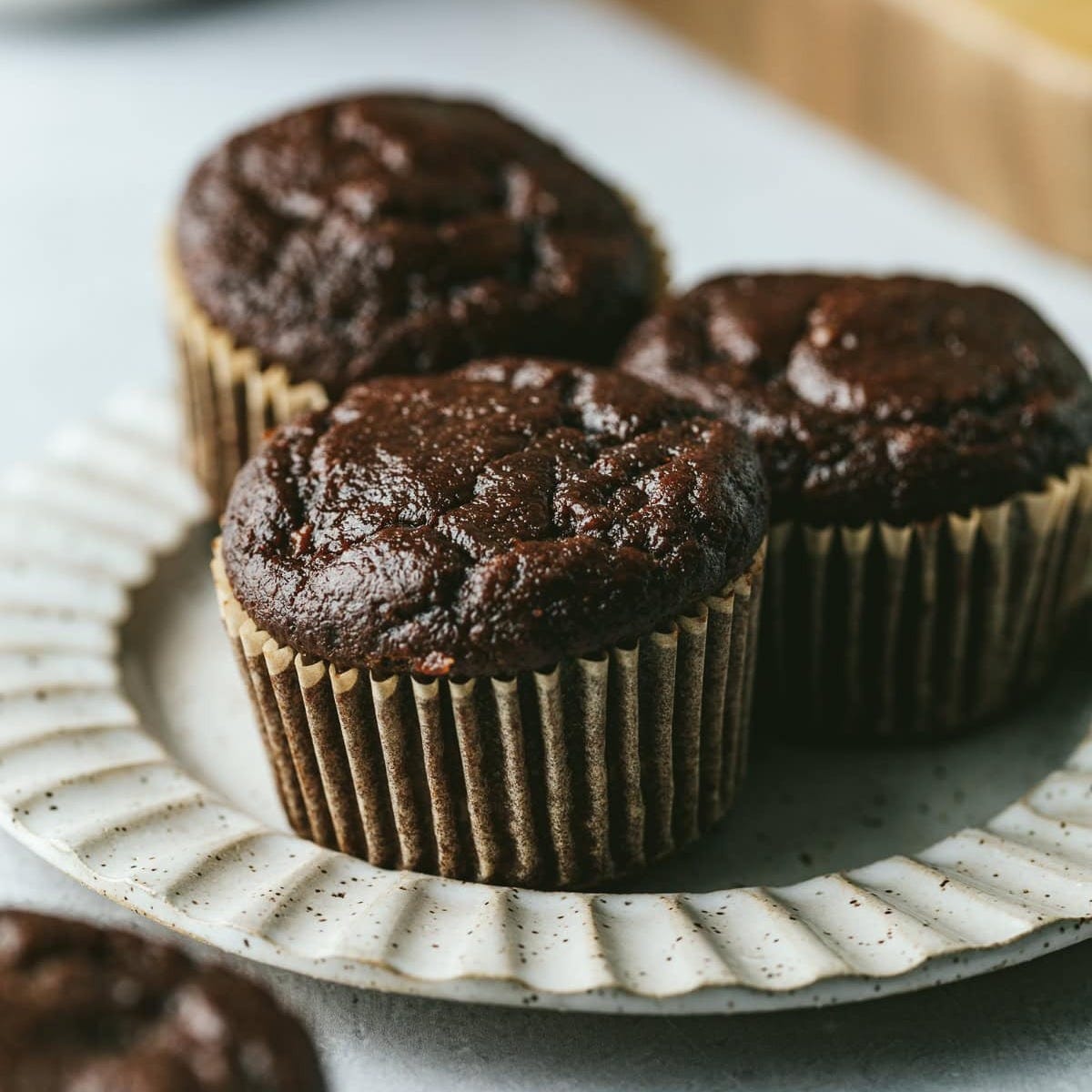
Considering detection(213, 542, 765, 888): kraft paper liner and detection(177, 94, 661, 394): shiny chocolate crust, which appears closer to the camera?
detection(213, 542, 765, 888): kraft paper liner

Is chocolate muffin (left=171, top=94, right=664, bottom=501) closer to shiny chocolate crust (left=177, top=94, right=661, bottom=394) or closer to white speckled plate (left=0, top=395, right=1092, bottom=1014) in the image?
shiny chocolate crust (left=177, top=94, right=661, bottom=394)

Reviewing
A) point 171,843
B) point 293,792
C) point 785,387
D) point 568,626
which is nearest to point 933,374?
point 785,387

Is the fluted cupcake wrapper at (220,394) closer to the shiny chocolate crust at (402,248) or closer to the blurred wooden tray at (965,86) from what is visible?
the shiny chocolate crust at (402,248)

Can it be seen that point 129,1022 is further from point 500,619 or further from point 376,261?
point 376,261

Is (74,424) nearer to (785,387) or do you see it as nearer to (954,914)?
(785,387)

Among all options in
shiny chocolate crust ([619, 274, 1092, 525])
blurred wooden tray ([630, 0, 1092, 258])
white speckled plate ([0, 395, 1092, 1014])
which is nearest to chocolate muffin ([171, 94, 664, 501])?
shiny chocolate crust ([619, 274, 1092, 525])

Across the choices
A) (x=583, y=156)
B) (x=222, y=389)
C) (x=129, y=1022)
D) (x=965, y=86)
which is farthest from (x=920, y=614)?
(x=583, y=156)

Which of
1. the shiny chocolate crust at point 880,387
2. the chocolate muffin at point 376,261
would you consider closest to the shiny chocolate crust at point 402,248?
the chocolate muffin at point 376,261
